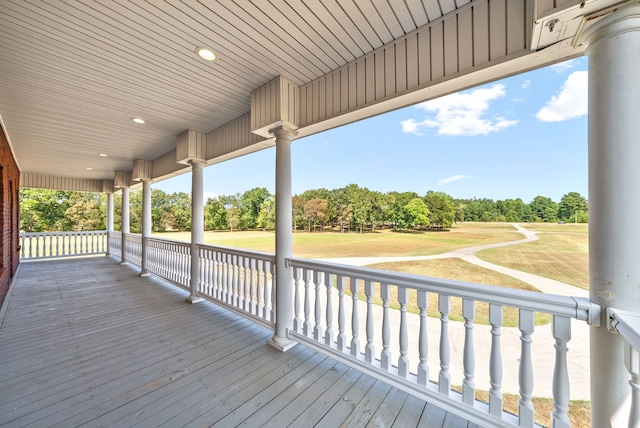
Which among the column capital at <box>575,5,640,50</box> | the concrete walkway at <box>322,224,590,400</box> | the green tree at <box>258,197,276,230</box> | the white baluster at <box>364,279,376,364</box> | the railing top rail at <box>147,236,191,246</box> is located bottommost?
the concrete walkway at <box>322,224,590,400</box>

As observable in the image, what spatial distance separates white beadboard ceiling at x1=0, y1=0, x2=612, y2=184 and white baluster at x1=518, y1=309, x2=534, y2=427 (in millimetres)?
2038

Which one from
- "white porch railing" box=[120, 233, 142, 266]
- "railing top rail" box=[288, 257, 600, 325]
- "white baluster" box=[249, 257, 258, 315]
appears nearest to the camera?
"railing top rail" box=[288, 257, 600, 325]

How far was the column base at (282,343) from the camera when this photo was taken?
7.80 ft

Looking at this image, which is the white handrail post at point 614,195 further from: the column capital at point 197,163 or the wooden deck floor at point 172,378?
the column capital at point 197,163

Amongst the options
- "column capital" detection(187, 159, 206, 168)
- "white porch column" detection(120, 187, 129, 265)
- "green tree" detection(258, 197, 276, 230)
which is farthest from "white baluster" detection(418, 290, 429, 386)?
"white porch column" detection(120, 187, 129, 265)

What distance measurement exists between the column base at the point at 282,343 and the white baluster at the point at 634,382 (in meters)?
2.19

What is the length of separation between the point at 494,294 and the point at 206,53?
2.84m

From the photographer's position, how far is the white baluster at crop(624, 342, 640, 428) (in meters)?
0.90

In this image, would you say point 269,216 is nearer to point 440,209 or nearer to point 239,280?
point 239,280

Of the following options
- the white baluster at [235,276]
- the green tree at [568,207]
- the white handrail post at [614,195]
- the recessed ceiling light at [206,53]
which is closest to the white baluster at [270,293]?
the white baluster at [235,276]

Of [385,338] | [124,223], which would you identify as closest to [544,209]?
[385,338]

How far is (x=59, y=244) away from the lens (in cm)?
820

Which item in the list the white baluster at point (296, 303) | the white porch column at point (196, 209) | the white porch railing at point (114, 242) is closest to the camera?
the white baluster at point (296, 303)

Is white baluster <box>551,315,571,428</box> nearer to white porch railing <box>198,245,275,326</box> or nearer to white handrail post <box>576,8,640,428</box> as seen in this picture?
white handrail post <box>576,8,640,428</box>
